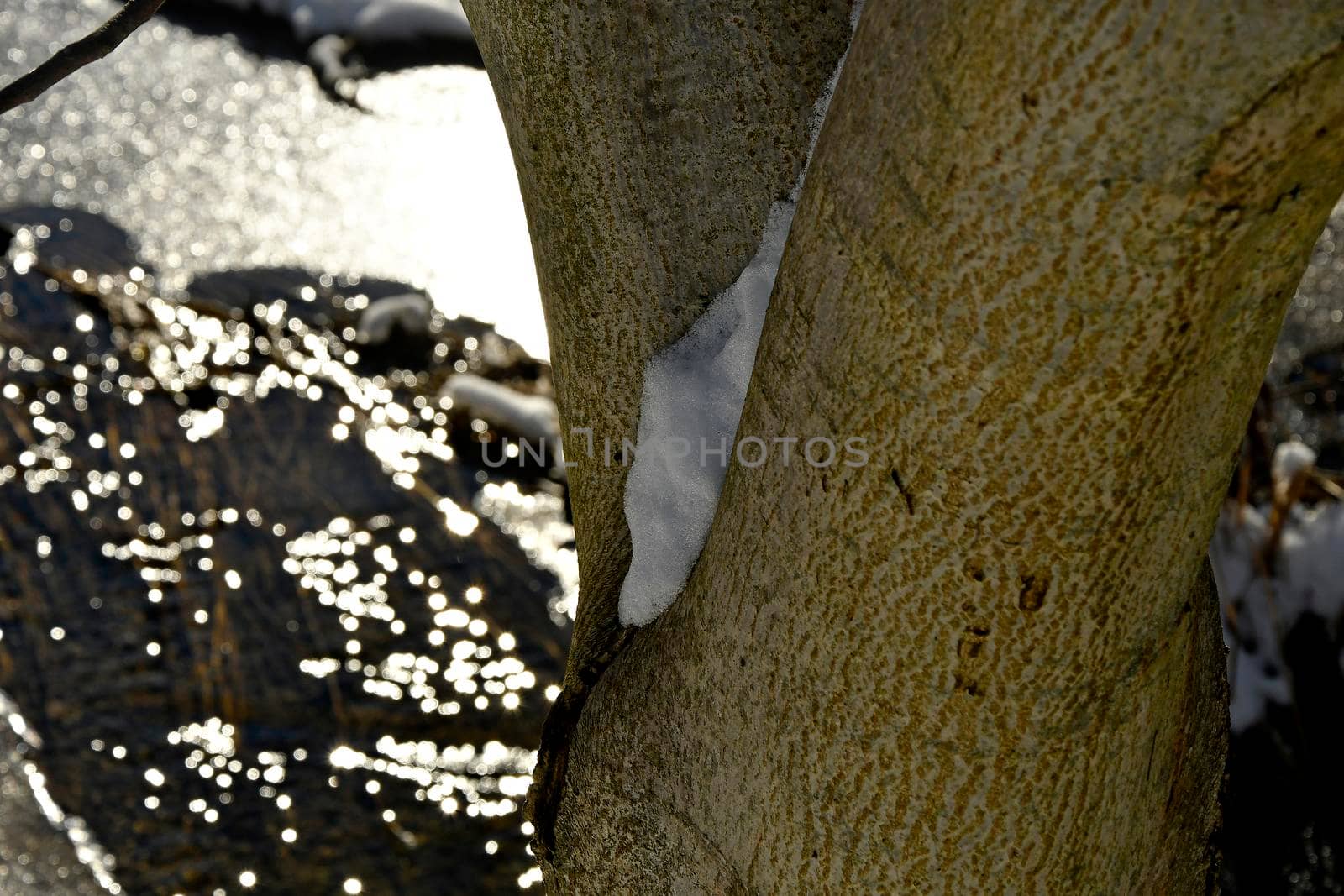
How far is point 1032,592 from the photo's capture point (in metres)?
0.78

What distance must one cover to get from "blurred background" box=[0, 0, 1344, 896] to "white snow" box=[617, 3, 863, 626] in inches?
23.3

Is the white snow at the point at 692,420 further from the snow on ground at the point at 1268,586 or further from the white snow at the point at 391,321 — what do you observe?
the white snow at the point at 391,321

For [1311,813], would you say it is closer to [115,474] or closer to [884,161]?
[884,161]

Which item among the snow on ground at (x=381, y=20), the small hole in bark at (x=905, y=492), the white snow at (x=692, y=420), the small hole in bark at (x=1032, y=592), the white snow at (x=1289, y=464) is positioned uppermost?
the snow on ground at (x=381, y=20)

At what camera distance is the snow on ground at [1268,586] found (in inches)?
108

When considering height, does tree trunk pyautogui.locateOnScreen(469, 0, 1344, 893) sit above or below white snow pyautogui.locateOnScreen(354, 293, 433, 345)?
below

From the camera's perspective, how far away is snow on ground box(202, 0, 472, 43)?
646cm

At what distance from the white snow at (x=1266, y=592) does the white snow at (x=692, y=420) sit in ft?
6.90

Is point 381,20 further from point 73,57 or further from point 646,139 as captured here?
point 646,139

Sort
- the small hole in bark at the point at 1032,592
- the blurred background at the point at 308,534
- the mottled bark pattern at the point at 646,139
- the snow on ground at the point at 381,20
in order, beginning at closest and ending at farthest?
the small hole in bark at the point at 1032,592 → the mottled bark pattern at the point at 646,139 → the blurred background at the point at 308,534 → the snow on ground at the point at 381,20

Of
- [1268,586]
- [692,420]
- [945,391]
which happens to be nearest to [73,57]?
[692,420]

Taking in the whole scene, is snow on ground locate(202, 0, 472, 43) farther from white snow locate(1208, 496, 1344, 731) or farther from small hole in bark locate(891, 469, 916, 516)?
small hole in bark locate(891, 469, 916, 516)

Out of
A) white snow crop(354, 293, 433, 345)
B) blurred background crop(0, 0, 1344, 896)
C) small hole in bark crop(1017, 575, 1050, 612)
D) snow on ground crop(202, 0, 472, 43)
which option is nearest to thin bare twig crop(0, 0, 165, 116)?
small hole in bark crop(1017, 575, 1050, 612)

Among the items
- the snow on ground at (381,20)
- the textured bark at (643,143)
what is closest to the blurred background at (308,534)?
the textured bark at (643,143)
